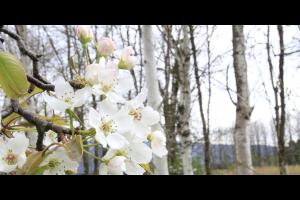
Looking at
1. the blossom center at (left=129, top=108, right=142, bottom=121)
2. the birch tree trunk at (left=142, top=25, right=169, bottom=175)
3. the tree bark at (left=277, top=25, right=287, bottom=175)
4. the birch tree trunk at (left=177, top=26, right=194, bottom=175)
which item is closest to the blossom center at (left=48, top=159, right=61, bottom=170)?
the blossom center at (left=129, top=108, right=142, bottom=121)

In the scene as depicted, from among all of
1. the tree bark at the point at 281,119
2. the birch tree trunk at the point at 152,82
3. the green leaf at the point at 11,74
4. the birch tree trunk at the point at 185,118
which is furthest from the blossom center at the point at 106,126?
the tree bark at the point at 281,119

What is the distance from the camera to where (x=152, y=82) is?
13.4ft

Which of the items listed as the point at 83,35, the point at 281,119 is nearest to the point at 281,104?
the point at 281,119

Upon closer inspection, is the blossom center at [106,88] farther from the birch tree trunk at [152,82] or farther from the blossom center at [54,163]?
the birch tree trunk at [152,82]

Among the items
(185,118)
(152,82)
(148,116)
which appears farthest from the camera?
(185,118)

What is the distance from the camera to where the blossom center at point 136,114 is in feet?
1.62

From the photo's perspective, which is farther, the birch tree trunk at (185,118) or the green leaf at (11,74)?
the birch tree trunk at (185,118)

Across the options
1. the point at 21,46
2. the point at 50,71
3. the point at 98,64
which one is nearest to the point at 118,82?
the point at 98,64

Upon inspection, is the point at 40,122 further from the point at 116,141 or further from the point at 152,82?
the point at 152,82

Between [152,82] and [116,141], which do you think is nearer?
[116,141]

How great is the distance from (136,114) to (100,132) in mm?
60

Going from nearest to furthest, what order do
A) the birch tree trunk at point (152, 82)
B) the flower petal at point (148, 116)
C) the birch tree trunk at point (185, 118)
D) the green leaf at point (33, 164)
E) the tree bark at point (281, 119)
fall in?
the green leaf at point (33, 164) → the flower petal at point (148, 116) → the birch tree trunk at point (152, 82) → the birch tree trunk at point (185, 118) → the tree bark at point (281, 119)

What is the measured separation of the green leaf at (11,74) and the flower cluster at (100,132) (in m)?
0.03
